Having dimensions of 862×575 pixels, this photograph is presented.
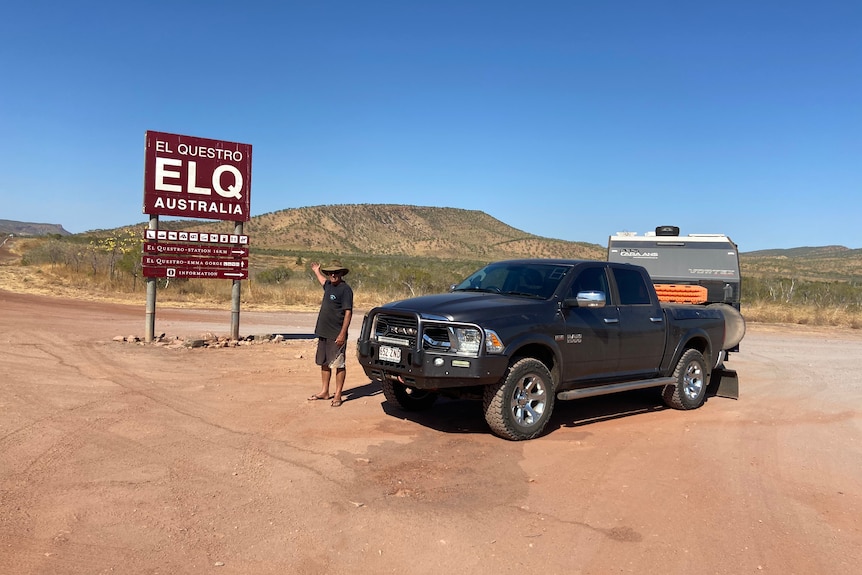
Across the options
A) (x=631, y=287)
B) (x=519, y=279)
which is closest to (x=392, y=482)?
(x=519, y=279)

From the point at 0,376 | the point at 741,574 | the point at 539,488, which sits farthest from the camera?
the point at 0,376

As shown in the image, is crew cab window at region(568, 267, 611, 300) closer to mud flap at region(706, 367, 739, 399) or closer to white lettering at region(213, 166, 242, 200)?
mud flap at region(706, 367, 739, 399)

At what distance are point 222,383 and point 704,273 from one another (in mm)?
9822

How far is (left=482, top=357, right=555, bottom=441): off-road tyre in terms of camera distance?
6836 mm

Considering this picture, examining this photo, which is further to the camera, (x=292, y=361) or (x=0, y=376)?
(x=292, y=361)

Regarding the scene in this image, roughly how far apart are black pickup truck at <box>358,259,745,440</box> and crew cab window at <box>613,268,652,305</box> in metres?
0.02

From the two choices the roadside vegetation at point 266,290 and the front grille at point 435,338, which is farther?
the roadside vegetation at point 266,290

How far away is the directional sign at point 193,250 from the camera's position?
13.5m

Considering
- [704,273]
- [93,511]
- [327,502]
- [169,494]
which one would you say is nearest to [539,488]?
[327,502]

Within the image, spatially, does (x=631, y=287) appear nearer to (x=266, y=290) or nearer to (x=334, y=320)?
(x=334, y=320)

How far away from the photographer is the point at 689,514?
16.9ft

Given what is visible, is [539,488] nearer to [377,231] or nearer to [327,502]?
[327,502]

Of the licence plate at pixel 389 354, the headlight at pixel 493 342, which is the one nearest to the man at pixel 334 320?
the licence plate at pixel 389 354

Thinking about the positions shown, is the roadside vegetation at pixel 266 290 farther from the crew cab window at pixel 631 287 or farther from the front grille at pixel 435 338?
the front grille at pixel 435 338
